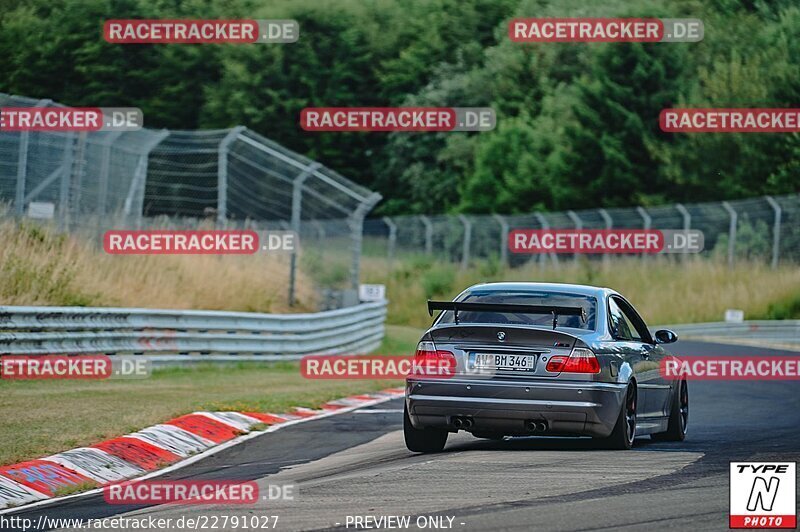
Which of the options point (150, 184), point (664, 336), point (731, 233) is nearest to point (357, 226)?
point (150, 184)

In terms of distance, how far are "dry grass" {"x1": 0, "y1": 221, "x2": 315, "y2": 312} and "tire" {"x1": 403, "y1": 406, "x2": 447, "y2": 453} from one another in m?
9.94

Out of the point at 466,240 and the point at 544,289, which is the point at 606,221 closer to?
the point at 466,240

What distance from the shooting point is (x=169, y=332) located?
20422 mm

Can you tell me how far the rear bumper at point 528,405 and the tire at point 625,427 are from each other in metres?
0.14

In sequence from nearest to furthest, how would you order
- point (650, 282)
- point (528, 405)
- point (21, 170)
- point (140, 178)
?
point (528, 405) → point (21, 170) → point (140, 178) → point (650, 282)

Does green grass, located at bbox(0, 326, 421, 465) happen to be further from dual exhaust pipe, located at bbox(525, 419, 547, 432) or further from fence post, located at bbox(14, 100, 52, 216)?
dual exhaust pipe, located at bbox(525, 419, 547, 432)

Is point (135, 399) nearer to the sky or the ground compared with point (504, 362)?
nearer to the ground

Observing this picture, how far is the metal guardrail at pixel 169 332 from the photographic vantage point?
17859mm

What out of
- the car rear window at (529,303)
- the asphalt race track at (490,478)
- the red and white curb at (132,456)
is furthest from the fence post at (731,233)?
the car rear window at (529,303)

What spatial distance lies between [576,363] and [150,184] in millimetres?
15101

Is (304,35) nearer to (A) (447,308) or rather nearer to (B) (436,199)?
(B) (436,199)

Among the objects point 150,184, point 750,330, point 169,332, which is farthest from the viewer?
point 750,330

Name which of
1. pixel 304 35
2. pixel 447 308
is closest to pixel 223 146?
pixel 447 308

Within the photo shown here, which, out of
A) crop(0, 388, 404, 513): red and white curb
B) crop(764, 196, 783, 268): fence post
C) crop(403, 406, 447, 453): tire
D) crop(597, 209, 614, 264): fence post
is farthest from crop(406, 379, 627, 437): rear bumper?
crop(597, 209, 614, 264): fence post
